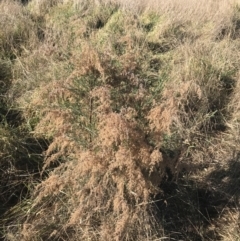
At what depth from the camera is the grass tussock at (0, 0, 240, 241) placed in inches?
95.0

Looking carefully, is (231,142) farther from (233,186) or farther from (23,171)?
(23,171)

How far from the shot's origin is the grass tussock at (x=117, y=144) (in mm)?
2414

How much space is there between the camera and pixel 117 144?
7.65 feet

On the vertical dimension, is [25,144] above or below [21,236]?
above

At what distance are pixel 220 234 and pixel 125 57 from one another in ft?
5.16

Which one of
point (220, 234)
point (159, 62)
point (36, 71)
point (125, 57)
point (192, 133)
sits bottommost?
point (220, 234)

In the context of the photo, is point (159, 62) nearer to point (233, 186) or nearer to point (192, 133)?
point (192, 133)

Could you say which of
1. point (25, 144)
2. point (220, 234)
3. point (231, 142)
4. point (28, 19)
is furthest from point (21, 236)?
point (28, 19)

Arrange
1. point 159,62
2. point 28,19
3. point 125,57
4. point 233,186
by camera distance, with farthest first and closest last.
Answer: point 28,19
point 159,62
point 233,186
point 125,57

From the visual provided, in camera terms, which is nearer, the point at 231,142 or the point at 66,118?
the point at 66,118

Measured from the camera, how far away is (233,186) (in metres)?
3.18

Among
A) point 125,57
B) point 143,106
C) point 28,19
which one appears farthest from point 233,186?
point 28,19

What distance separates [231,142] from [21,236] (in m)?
2.22

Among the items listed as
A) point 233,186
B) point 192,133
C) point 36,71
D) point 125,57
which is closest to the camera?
point 125,57
